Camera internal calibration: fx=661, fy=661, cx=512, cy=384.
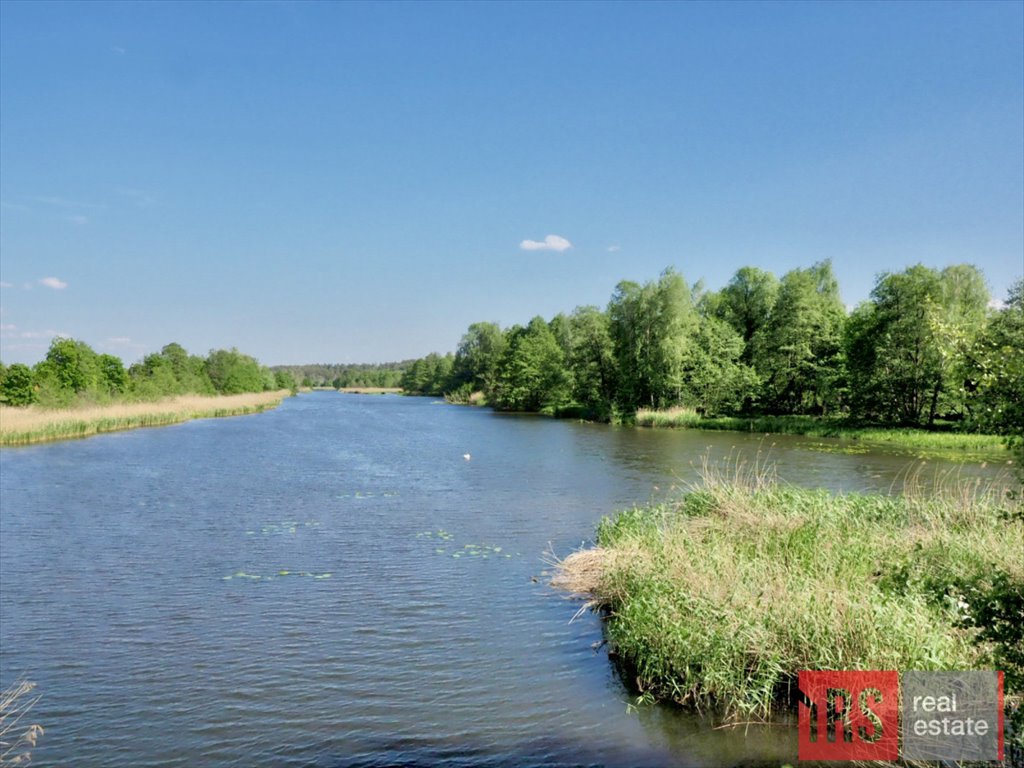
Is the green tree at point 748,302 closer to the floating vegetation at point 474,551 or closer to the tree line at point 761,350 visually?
the tree line at point 761,350

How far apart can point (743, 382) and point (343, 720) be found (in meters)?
55.7

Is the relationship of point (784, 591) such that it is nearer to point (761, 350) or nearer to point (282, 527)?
point (282, 527)

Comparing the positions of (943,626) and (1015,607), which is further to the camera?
(943,626)

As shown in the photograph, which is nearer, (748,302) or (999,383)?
(999,383)

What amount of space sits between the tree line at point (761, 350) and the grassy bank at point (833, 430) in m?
2.38

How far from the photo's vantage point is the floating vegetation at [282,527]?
769 inches

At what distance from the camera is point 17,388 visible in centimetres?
5078

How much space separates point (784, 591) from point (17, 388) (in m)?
58.9

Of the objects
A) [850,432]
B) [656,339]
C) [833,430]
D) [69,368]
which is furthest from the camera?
[656,339]

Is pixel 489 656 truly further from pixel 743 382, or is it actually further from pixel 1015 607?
pixel 743 382

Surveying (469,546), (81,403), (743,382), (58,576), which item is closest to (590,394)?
(743,382)

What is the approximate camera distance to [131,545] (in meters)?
17.9

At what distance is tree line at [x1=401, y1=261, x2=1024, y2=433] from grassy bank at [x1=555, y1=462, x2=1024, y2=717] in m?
23.0

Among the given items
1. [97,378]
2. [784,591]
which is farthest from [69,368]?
[784,591]
